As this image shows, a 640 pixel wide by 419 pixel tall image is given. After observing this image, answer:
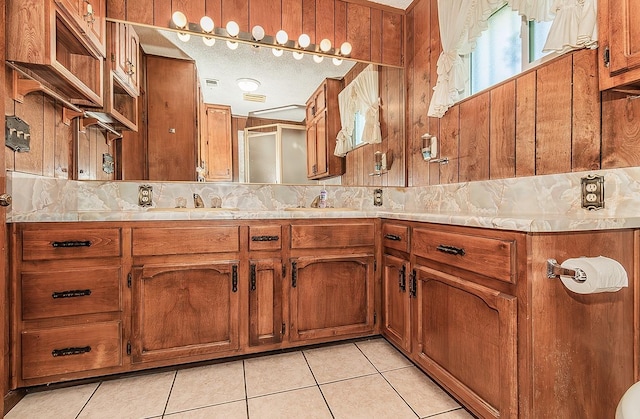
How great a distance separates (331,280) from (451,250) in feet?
2.57

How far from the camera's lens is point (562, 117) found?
1329 millimetres

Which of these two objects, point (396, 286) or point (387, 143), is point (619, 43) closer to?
point (396, 286)

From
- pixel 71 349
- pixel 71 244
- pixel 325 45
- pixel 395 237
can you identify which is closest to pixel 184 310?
pixel 71 349

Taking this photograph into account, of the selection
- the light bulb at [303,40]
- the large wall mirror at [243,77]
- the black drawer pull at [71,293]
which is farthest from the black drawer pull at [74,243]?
the light bulb at [303,40]

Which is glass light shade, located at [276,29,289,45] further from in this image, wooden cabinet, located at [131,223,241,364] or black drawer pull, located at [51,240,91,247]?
black drawer pull, located at [51,240,91,247]

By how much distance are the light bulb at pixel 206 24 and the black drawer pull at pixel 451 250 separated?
6.63ft

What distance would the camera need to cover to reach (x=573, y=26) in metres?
1.20

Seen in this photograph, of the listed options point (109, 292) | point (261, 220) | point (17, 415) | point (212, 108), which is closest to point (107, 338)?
point (109, 292)

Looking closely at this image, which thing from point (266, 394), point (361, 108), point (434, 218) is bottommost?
point (266, 394)

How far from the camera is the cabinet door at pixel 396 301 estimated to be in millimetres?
1666

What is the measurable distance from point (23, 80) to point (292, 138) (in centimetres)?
145

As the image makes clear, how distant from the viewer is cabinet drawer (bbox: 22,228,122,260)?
1.39 m

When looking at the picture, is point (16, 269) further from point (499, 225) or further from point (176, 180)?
point (499, 225)

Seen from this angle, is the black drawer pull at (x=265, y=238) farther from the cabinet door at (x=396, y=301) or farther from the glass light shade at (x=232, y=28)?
the glass light shade at (x=232, y=28)
